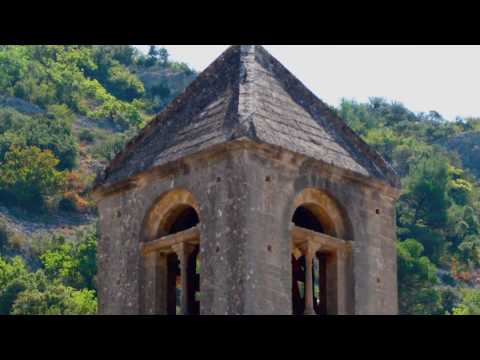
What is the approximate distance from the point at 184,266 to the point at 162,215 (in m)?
0.94

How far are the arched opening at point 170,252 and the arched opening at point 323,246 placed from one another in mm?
1336

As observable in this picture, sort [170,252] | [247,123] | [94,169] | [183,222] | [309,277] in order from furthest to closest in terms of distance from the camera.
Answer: [94,169], [183,222], [170,252], [309,277], [247,123]

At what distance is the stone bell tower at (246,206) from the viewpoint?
22281 millimetres

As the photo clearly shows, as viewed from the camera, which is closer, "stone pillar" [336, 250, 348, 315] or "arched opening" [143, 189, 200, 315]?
"arched opening" [143, 189, 200, 315]

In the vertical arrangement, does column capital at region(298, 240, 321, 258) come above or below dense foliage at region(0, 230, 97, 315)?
below

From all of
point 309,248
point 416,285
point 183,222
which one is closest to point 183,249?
point 183,222

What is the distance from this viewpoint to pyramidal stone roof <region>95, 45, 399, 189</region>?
22875 mm

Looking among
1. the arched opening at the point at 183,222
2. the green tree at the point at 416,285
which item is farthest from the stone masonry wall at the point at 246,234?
the green tree at the point at 416,285

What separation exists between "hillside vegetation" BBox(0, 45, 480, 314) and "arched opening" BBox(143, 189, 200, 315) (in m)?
33.7

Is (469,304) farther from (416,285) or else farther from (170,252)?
(170,252)

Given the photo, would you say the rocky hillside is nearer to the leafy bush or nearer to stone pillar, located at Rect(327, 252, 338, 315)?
the leafy bush

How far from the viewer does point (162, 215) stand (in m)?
23.7

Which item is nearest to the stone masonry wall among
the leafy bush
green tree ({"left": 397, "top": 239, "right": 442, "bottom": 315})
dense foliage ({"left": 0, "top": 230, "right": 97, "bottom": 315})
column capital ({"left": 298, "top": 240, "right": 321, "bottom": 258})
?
column capital ({"left": 298, "top": 240, "right": 321, "bottom": 258})
